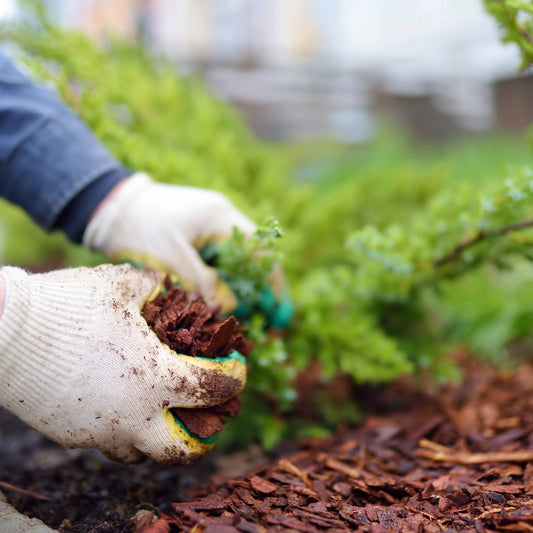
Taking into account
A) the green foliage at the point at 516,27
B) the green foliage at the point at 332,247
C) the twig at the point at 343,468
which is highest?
the green foliage at the point at 516,27

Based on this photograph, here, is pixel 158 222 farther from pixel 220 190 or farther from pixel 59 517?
pixel 59 517

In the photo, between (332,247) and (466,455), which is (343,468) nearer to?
(466,455)

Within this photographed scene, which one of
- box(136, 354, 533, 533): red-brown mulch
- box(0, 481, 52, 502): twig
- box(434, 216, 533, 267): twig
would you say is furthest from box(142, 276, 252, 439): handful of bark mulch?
box(434, 216, 533, 267): twig

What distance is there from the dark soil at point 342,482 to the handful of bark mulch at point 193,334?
0.59 ft

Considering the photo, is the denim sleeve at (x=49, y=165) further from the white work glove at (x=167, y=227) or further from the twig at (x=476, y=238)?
the twig at (x=476, y=238)

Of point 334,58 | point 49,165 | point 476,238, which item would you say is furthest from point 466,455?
point 334,58

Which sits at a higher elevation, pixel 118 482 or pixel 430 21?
pixel 430 21

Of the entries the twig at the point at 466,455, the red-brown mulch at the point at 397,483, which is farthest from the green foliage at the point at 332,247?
the twig at the point at 466,455

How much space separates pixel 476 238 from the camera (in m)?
1.57

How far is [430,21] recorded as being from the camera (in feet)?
25.4

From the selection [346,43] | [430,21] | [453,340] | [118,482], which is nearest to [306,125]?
[346,43]

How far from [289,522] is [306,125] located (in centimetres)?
769

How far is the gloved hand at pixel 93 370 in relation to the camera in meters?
1.11

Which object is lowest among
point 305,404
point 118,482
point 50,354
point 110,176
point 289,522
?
point 305,404
